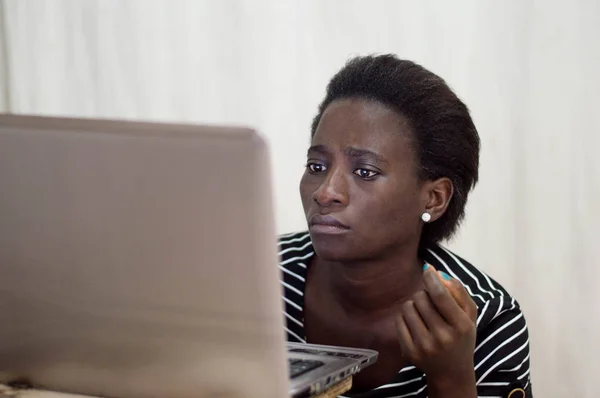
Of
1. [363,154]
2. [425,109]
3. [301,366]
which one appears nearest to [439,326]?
[301,366]

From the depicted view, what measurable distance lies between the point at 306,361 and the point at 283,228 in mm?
1372

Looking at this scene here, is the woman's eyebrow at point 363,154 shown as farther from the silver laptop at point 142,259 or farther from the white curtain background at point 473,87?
the white curtain background at point 473,87

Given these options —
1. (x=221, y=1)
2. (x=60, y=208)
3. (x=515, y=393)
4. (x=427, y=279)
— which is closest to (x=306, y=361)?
(x=427, y=279)

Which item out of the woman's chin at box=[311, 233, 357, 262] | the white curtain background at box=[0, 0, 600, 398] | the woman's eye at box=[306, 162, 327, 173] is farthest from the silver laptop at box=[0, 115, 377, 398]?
the white curtain background at box=[0, 0, 600, 398]

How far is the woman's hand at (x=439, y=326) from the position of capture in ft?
3.51

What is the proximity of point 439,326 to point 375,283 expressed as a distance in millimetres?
371

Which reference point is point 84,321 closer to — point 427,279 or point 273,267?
point 273,267

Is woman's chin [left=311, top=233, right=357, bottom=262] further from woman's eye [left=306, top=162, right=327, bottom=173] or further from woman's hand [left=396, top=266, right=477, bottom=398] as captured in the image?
woman's hand [left=396, top=266, right=477, bottom=398]

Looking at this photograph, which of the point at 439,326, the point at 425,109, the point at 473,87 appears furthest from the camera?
the point at 473,87

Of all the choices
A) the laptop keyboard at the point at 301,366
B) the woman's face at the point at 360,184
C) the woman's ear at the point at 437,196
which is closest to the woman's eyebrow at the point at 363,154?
the woman's face at the point at 360,184

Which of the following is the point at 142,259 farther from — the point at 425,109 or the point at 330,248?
the point at 425,109

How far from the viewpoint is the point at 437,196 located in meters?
1.46

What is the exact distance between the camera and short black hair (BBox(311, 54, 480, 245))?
4.62ft

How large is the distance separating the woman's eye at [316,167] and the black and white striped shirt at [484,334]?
0.22 metres
